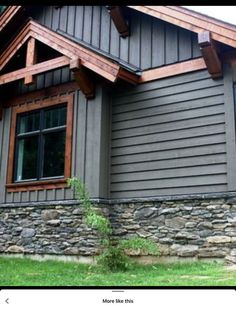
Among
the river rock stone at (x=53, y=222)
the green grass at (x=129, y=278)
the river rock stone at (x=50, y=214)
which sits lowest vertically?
the green grass at (x=129, y=278)

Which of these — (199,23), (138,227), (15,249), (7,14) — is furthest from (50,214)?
(7,14)

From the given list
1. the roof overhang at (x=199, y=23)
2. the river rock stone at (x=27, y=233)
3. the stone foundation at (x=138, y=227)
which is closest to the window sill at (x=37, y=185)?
the stone foundation at (x=138, y=227)

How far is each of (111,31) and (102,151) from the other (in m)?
1.72

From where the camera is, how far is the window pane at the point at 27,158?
604 centimetres

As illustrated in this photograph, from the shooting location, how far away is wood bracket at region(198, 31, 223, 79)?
176 inches

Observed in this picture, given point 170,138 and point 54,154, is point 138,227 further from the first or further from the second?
point 54,154

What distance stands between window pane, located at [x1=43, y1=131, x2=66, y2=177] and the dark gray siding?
1406 millimetres

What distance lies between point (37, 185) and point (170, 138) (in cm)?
205

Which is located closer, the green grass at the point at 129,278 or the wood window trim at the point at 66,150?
the green grass at the point at 129,278

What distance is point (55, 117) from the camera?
598 centimetres

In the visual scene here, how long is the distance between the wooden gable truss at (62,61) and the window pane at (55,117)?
0.53 meters

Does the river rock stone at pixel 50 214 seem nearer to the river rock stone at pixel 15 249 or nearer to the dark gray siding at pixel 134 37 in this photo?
the river rock stone at pixel 15 249

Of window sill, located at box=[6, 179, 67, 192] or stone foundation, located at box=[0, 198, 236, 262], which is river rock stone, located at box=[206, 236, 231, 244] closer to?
stone foundation, located at box=[0, 198, 236, 262]
